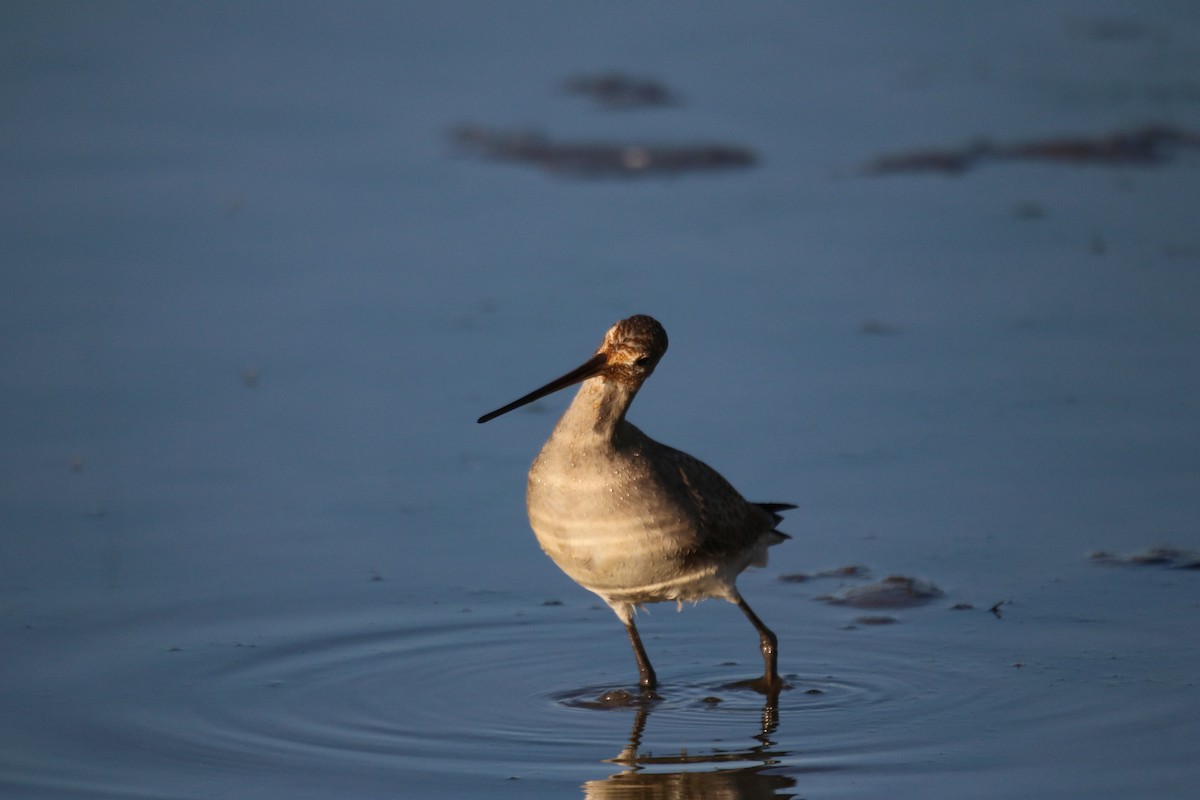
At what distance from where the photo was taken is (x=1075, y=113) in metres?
14.6

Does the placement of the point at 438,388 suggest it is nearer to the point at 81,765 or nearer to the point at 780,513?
the point at 780,513

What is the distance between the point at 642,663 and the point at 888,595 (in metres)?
1.18

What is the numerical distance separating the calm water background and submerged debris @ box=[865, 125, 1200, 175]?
0.25 meters

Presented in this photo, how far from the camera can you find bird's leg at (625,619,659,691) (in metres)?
6.36

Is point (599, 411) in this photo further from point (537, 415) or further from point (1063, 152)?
point (1063, 152)

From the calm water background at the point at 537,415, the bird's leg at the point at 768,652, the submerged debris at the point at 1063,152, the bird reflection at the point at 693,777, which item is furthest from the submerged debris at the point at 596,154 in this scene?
the bird reflection at the point at 693,777

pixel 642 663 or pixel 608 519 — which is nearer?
pixel 608 519

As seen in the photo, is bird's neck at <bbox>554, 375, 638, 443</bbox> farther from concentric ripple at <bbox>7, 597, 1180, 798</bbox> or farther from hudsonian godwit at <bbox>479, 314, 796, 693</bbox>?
concentric ripple at <bbox>7, 597, 1180, 798</bbox>

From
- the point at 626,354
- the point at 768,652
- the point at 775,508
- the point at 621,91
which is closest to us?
the point at 626,354

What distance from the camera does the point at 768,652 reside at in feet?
21.3

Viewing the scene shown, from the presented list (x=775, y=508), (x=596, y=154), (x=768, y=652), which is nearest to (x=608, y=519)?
(x=768, y=652)

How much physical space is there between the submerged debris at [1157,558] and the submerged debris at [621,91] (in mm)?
8147

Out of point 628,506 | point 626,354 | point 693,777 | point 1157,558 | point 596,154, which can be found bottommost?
point 693,777

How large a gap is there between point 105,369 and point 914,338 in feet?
13.8
